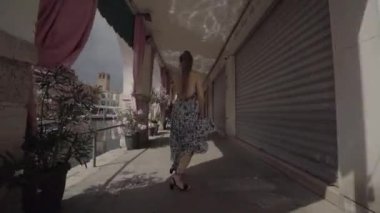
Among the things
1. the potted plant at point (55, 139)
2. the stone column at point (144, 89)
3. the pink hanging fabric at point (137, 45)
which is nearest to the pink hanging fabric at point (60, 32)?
the potted plant at point (55, 139)

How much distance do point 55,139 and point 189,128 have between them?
1.41 meters

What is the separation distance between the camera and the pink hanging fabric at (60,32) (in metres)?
2.69

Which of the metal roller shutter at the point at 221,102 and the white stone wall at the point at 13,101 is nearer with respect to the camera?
the white stone wall at the point at 13,101

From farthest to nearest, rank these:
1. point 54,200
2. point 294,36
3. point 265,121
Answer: point 265,121, point 294,36, point 54,200

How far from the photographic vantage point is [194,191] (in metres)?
3.25

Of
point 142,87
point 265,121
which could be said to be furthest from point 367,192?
point 142,87

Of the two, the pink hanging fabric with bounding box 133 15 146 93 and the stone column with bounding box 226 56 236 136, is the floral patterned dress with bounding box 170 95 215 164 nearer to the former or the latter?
the pink hanging fabric with bounding box 133 15 146 93

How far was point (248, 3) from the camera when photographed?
6180 mm

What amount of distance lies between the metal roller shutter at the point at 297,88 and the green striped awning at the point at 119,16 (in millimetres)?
2633

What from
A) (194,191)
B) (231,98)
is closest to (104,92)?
(194,191)

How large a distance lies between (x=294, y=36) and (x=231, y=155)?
265 cm

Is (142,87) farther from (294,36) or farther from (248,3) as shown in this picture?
(294,36)

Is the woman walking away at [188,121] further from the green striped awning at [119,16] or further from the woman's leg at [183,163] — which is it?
the green striped awning at [119,16]

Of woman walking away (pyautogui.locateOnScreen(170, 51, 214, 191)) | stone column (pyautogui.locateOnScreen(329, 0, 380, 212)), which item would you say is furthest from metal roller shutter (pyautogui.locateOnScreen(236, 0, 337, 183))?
woman walking away (pyautogui.locateOnScreen(170, 51, 214, 191))
